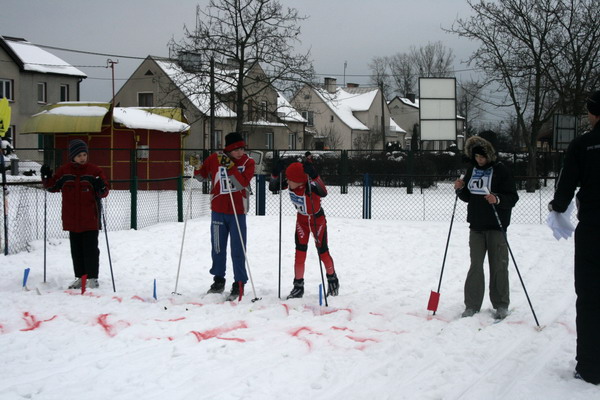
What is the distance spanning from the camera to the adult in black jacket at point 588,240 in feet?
15.0

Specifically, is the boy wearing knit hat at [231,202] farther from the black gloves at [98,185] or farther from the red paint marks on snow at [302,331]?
the red paint marks on snow at [302,331]

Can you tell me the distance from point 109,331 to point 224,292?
203cm

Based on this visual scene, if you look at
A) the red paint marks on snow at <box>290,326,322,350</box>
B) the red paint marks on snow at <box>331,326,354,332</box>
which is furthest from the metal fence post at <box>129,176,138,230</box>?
the red paint marks on snow at <box>331,326,354,332</box>

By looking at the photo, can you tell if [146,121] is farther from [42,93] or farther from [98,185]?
[42,93]

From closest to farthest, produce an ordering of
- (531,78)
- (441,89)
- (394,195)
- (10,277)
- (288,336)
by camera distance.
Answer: (288,336), (10,277), (394,195), (441,89), (531,78)

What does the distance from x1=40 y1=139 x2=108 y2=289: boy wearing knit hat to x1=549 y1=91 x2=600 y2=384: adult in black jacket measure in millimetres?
5532

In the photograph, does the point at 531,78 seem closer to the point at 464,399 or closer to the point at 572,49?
the point at 572,49

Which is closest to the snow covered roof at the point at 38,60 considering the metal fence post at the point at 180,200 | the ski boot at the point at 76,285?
the metal fence post at the point at 180,200

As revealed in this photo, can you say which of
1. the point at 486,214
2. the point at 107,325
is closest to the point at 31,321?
the point at 107,325

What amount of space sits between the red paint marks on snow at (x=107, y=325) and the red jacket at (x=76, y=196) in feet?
5.85

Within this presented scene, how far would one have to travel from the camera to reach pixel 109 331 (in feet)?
19.2

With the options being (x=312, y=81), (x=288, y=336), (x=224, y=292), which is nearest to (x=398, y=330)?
(x=288, y=336)

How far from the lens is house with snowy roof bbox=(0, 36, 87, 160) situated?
40469mm

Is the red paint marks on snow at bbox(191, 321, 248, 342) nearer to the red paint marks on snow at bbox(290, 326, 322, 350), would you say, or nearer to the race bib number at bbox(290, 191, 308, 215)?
the red paint marks on snow at bbox(290, 326, 322, 350)
